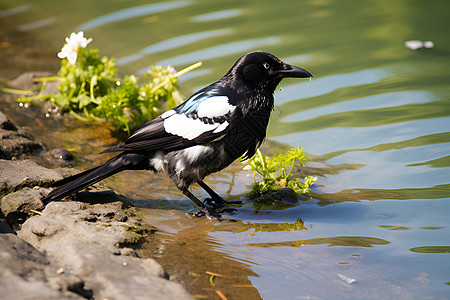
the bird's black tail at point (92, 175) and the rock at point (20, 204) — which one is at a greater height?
the bird's black tail at point (92, 175)

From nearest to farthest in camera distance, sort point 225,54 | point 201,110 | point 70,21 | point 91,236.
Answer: point 91,236 < point 201,110 < point 225,54 < point 70,21

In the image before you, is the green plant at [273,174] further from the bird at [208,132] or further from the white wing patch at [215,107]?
the white wing patch at [215,107]

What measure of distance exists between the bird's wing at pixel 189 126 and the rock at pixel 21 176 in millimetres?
477

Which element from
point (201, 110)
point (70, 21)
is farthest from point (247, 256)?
point (70, 21)

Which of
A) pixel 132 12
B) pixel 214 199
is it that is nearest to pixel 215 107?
pixel 214 199

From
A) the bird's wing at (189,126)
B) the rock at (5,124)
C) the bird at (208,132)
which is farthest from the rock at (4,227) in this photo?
the rock at (5,124)

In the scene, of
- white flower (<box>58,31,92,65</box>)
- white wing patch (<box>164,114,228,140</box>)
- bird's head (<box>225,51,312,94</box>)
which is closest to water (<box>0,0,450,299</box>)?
white wing patch (<box>164,114,228,140</box>)

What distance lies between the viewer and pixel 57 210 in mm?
3406

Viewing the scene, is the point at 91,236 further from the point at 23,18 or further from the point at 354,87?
the point at 23,18

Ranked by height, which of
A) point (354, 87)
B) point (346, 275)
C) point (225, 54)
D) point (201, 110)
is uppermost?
point (225, 54)

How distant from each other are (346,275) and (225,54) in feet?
14.0

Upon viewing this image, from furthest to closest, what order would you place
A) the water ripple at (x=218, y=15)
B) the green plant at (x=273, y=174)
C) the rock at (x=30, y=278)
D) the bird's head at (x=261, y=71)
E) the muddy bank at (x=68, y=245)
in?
the water ripple at (x=218, y=15) → the green plant at (x=273, y=174) → the bird's head at (x=261, y=71) → the muddy bank at (x=68, y=245) → the rock at (x=30, y=278)

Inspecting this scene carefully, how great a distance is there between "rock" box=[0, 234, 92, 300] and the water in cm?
65

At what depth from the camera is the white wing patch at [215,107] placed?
12.8 ft
